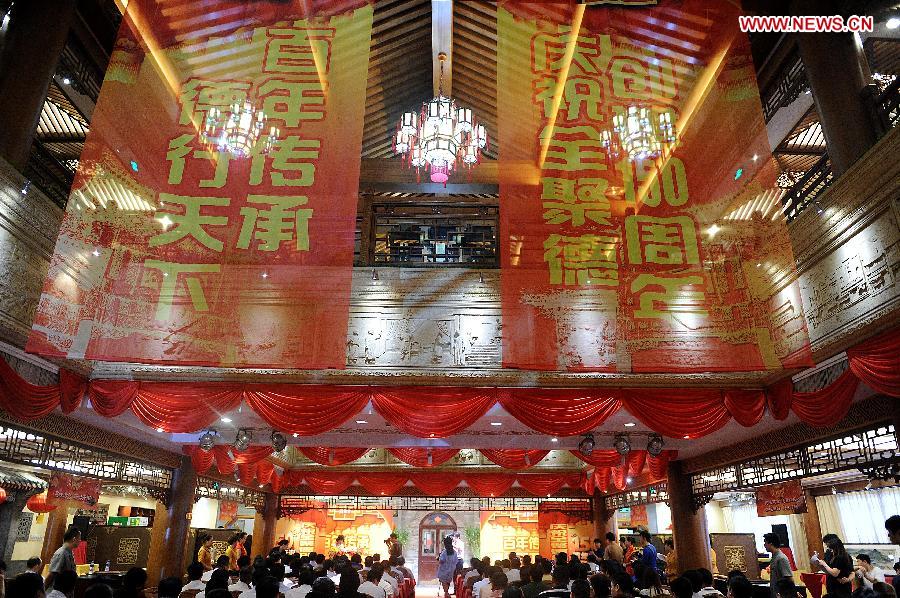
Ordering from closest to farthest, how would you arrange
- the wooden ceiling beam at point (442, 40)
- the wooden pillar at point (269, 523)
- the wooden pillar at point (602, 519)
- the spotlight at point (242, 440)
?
the wooden ceiling beam at point (442, 40) → the spotlight at point (242, 440) → the wooden pillar at point (269, 523) → the wooden pillar at point (602, 519)

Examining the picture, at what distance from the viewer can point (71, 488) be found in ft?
23.0

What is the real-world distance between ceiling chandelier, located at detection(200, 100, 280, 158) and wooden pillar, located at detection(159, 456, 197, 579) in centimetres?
615

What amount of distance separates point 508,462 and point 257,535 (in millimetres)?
6818

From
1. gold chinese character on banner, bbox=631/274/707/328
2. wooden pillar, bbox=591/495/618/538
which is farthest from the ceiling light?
wooden pillar, bbox=591/495/618/538

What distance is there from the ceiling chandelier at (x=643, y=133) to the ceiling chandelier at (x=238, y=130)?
316 cm

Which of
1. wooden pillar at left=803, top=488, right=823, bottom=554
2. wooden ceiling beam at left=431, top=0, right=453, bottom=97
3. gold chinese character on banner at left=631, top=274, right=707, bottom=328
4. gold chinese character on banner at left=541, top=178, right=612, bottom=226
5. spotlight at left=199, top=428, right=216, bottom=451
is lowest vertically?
wooden pillar at left=803, top=488, right=823, bottom=554

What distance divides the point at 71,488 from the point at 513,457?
642 centimetres

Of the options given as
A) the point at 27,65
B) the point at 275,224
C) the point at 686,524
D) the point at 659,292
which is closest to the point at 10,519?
the point at 27,65

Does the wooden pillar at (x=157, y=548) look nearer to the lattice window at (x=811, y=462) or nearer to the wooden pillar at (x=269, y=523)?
the wooden pillar at (x=269, y=523)

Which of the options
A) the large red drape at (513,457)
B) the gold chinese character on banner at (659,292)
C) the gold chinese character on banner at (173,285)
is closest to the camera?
the gold chinese character on banner at (659,292)

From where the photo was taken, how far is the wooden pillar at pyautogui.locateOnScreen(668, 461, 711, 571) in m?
8.77

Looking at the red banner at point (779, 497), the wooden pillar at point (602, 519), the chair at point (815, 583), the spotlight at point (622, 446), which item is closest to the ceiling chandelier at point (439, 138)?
the spotlight at point (622, 446)

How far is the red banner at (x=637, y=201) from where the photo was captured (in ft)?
15.8

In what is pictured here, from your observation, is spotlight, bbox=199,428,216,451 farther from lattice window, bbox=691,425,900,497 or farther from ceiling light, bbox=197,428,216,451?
lattice window, bbox=691,425,900,497
